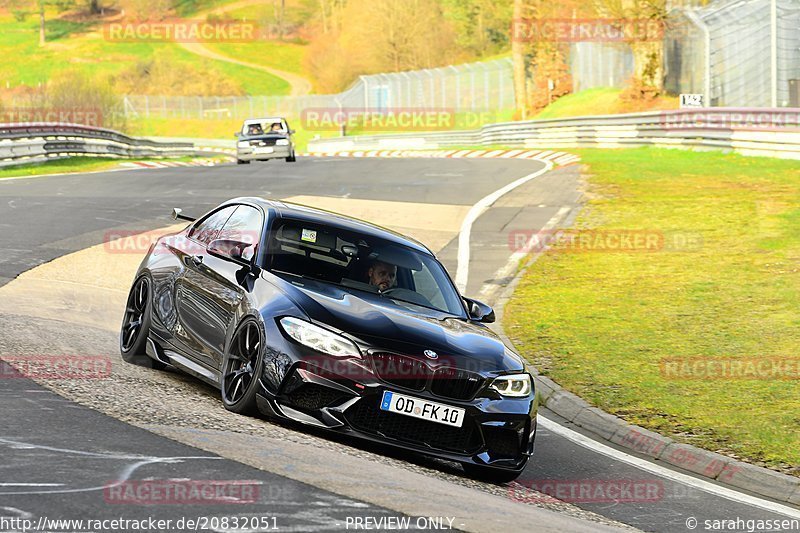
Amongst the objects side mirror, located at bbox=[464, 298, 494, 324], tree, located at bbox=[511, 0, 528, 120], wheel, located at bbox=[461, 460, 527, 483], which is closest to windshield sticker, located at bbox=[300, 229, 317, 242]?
side mirror, located at bbox=[464, 298, 494, 324]

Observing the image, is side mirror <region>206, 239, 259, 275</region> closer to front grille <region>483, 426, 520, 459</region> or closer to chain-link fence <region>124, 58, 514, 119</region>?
front grille <region>483, 426, 520, 459</region>

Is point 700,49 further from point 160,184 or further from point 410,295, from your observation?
point 410,295

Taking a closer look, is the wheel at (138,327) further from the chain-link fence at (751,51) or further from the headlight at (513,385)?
the chain-link fence at (751,51)

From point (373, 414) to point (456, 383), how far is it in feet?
1.93

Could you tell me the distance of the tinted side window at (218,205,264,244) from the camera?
29.9 feet

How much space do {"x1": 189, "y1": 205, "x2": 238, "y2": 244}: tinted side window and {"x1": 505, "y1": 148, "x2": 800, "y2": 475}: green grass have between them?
3606 millimetres

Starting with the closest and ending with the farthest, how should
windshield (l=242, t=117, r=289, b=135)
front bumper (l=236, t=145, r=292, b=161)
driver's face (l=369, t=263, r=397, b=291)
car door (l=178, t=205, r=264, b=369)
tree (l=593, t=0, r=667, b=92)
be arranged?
car door (l=178, t=205, r=264, b=369)
driver's face (l=369, t=263, r=397, b=291)
front bumper (l=236, t=145, r=292, b=161)
windshield (l=242, t=117, r=289, b=135)
tree (l=593, t=0, r=667, b=92)

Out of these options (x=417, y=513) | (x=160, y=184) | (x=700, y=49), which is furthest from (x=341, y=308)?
(x=700, y=49)

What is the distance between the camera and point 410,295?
8922 millimetres

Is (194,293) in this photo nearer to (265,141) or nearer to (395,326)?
(395,326)

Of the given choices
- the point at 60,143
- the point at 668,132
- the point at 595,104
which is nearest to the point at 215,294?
the point at 60,143

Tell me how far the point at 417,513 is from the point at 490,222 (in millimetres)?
17227

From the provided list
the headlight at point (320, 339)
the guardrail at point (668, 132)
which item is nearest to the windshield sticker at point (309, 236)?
the headlight at point (320, 339)

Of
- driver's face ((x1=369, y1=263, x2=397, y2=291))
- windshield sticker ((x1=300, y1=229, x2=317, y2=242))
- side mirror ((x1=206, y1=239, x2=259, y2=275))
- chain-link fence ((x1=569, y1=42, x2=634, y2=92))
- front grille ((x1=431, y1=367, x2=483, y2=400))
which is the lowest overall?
front grille ((x1=431, y1=367, x2=483, y2=400))
